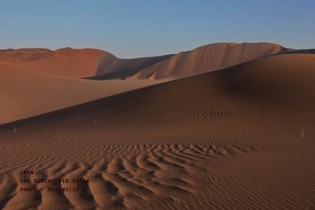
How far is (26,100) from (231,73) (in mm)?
16189

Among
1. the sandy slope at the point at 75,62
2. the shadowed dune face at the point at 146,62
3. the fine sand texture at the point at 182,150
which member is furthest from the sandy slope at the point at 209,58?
the fine sand texture at the point at 182,150

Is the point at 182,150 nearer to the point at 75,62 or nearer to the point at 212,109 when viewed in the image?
the point at 212,109

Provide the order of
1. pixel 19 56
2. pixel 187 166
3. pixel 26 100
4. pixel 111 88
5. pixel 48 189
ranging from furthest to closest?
pixel 19 56 < pixel 111 88 < pixel 26 100 < pixel 187 166 < pixel 48 189

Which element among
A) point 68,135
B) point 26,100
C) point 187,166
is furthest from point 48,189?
point 26,100

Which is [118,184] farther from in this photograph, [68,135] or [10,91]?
[10,91]

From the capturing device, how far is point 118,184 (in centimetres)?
640

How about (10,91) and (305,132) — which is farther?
(10,91)

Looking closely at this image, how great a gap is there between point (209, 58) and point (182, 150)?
87584mm

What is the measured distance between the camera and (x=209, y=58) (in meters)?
96.0

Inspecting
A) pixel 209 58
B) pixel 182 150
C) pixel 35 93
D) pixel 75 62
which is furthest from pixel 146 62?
pixel 182 150

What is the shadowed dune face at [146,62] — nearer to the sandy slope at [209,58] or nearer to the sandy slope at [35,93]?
the sandy slope at [209,58]

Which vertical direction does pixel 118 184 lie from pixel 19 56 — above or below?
below

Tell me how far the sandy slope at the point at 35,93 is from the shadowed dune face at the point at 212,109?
7.50 metres

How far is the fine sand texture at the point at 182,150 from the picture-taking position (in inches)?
225
